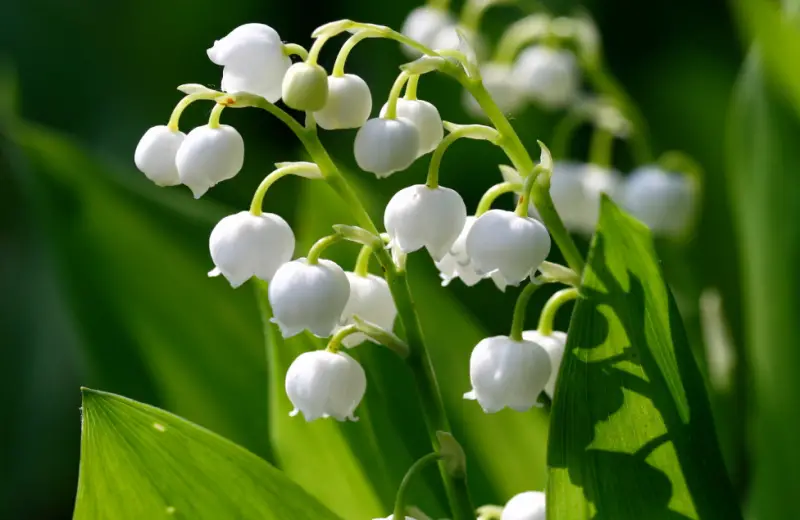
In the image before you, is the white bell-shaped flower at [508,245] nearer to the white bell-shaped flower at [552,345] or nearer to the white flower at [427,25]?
the white bell-shaped flower at [552,345]

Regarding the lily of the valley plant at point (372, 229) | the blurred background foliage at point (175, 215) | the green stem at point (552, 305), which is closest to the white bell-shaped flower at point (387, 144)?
the lily of the valley plant at point (372, 229)

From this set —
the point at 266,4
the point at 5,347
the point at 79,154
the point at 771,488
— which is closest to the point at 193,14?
the point at 266,4

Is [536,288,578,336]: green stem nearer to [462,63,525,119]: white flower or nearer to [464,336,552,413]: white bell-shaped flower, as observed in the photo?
[464,336,552,413]: white bell-shaped flower

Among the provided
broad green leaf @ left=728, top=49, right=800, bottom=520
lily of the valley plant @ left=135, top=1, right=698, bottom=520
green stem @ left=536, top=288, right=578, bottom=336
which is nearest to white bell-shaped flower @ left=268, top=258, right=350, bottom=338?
lily of the valley plant @ left=135, top=1, right=698, bottom=520

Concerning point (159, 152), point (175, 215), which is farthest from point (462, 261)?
point (175, 215)

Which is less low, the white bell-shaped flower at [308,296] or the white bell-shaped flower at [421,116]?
the white bell-shaped flower at [421,116]

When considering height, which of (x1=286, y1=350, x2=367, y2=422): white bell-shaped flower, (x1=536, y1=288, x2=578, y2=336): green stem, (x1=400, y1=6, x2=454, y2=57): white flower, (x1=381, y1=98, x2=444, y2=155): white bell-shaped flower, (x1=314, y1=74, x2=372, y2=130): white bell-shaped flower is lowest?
(x1=536, y1=288, x2=578, y2=336): green stem
